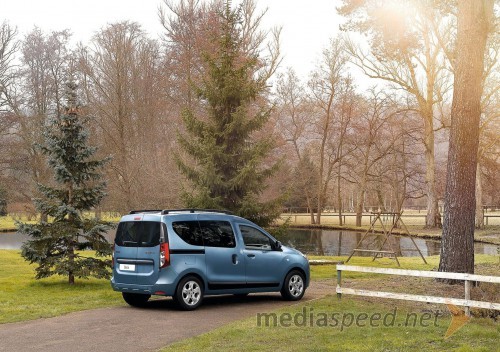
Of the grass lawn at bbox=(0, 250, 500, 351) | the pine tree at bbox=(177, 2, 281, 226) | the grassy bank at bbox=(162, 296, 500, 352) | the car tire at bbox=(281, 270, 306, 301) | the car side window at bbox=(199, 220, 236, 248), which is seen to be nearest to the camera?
the grassy bank at bbox=(162, 296, 500, 352)

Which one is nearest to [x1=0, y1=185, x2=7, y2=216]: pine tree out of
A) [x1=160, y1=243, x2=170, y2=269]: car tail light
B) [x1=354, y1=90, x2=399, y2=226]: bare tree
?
[x1=354, y1=90, x2=399, y2=226]: bare tree

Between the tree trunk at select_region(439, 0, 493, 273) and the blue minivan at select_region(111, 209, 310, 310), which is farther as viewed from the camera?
the tree trunk at select_region(439, 0, 493, 273)

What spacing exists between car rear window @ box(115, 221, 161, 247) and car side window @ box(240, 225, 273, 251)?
2068 mm

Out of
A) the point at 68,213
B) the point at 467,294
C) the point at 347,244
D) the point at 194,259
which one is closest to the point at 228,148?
the point at 68,213

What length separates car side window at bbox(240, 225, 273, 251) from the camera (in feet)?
45.4

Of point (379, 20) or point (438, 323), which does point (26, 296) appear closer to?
point (438, 323)

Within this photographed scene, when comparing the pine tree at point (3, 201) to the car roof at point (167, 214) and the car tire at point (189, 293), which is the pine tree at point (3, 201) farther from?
the car tire at point (189, 293)

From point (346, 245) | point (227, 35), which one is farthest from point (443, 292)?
point (346, 245)

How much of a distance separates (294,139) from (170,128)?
2484cm

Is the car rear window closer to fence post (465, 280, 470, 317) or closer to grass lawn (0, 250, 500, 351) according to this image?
grass lawn (0, 250, 500, 351)

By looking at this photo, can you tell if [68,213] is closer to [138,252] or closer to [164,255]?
[138,252]

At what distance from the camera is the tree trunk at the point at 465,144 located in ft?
48.1

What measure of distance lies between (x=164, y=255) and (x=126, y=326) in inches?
67.7

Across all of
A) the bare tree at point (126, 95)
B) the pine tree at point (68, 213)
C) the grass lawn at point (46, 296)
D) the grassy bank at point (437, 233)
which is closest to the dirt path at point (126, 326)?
the grass lawn at point (46, 296)
